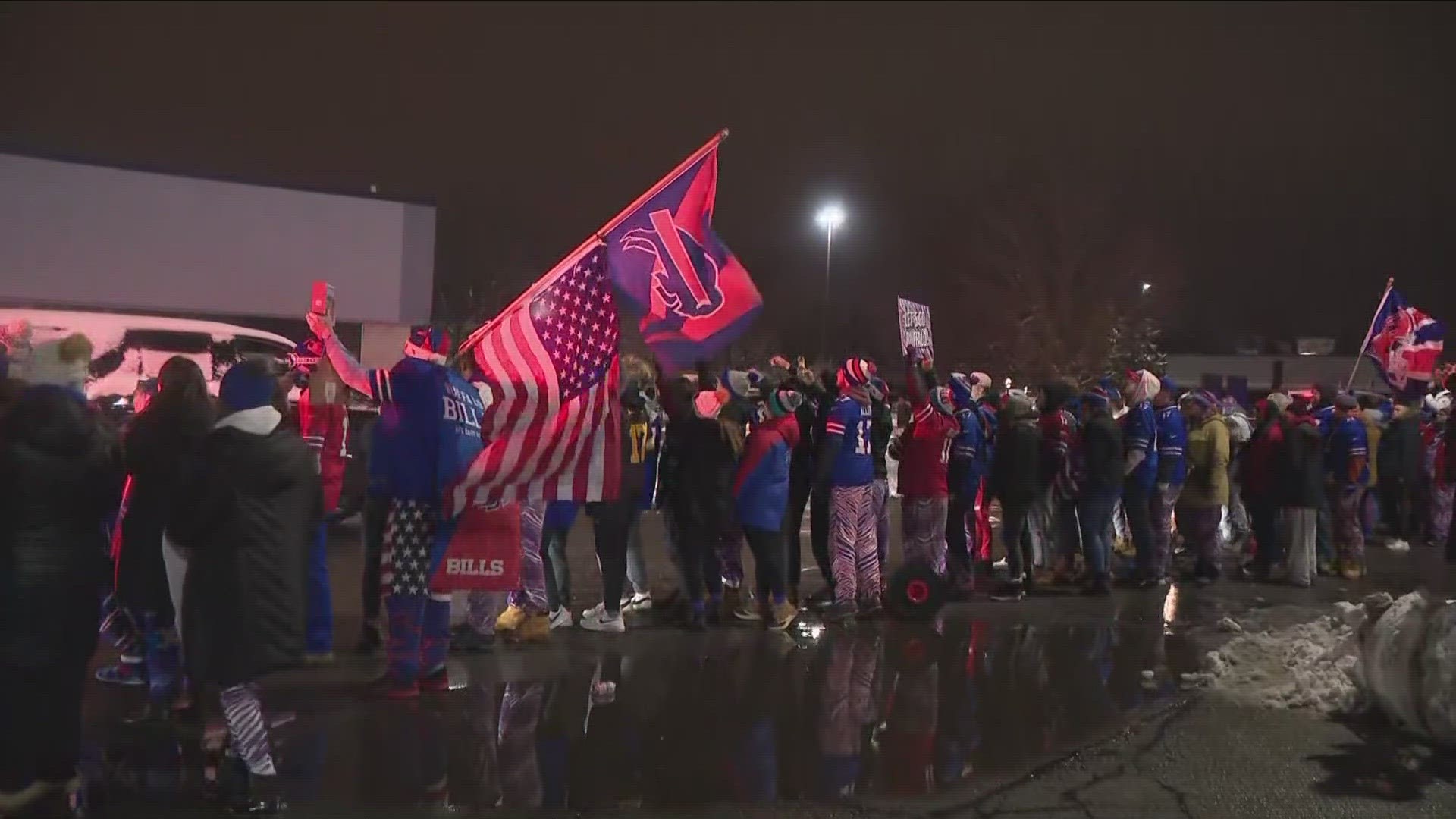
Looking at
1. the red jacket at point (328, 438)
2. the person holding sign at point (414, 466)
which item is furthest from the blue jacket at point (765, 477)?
the red jacket at point (328, 438)

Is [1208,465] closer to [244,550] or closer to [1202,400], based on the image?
[1202,400]

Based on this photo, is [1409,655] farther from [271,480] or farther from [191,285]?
[191,285]

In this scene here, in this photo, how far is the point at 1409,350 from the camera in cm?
1312

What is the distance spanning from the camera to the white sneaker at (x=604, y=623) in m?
7.77

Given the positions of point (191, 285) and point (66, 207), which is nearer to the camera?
point (66, 207)

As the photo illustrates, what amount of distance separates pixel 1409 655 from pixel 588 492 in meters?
4.49

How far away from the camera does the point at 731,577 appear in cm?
888

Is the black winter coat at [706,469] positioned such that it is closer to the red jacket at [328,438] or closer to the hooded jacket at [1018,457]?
the red jacket at [328,438]

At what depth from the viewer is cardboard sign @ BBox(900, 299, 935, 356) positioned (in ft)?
37.2

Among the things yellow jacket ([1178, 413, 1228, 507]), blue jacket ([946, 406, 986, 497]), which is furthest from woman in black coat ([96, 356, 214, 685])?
yellow jacket ([1178, 413, 1228, 507])

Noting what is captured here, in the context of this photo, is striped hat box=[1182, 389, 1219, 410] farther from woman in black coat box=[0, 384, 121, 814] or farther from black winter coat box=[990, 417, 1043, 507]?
woman in black coat box=[0, 384, 121, 814]

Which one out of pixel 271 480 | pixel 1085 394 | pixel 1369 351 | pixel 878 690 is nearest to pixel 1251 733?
pixel 878 690

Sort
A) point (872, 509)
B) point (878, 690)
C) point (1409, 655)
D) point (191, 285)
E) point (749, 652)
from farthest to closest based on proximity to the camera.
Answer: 1. point (191, 285)
2. point (872, 509)
3. point (749, 652)
4. point (878, 690)
5. point (1409, 655)

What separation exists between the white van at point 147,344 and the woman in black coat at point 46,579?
8.93m
